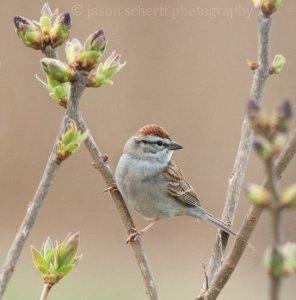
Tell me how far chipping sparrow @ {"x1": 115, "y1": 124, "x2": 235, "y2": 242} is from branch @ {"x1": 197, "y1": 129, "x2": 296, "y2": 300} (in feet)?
9.51

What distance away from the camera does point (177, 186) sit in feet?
16.9

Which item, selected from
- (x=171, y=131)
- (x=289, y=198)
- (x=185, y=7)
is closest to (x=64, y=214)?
(x=171, y=131)

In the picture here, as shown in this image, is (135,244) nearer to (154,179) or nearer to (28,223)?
(28,223)

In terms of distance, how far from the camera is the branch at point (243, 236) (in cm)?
168

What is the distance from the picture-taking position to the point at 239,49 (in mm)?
10797

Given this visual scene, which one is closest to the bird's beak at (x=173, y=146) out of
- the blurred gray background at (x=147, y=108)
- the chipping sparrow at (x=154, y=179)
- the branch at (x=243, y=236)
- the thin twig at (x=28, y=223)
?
the chipping sparrow at (x=154, y=179)

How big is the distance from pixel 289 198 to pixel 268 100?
380 inches

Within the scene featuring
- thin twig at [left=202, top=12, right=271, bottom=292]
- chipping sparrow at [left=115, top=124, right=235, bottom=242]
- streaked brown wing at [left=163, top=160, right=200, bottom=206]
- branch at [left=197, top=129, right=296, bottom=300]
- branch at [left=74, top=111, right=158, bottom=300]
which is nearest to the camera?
branch at [left=197, top=129, right=296, bottom=300]

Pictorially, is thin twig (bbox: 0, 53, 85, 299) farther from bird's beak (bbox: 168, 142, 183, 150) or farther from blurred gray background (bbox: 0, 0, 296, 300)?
blurred gray background (bbox: 0, 0, 296, 300)

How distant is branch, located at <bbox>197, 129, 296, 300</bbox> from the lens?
66.1 inches

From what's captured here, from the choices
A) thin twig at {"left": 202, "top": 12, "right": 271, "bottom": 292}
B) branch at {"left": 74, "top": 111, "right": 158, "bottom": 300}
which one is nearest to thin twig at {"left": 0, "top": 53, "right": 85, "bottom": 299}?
branch at {"left": 74, "top": 111, "right": 158, "bottom": 300}

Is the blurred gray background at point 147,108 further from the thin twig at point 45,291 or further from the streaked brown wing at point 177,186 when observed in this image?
the thin twig at point 45,291

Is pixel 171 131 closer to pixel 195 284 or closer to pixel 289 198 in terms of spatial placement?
pixel 195 284

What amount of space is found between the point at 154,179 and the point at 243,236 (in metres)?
3.39
